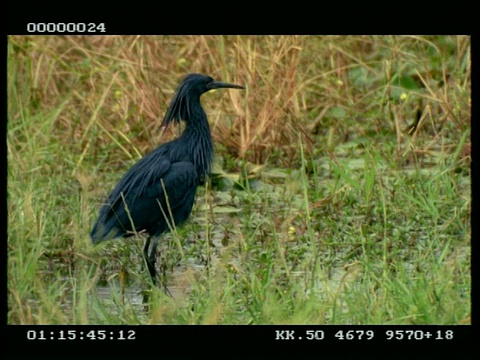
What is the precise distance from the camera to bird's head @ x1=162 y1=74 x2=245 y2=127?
7262 millimetres

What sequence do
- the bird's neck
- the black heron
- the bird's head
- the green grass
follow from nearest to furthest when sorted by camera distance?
the green grass
the black heron
the bird's neck
the bird's head

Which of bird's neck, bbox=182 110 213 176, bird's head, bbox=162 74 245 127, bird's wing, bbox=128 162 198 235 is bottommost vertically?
bird's wing, bbox=128 162 198 235

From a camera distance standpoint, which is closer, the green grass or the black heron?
the green grass

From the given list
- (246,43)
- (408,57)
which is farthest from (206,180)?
(408,57)

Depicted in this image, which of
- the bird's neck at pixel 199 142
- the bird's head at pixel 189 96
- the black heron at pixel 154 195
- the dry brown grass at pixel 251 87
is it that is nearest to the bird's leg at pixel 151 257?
the black heron at pixel 154 195

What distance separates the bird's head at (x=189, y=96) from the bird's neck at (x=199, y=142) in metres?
0.05

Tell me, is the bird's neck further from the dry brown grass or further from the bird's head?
the dry brown grass

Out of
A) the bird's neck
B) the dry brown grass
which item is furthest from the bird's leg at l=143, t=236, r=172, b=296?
the dry brown grass

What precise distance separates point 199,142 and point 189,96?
0.29m

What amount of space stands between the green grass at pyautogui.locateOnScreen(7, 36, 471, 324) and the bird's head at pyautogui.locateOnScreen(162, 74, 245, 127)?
67cm

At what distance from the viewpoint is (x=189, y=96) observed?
7.27 meters
